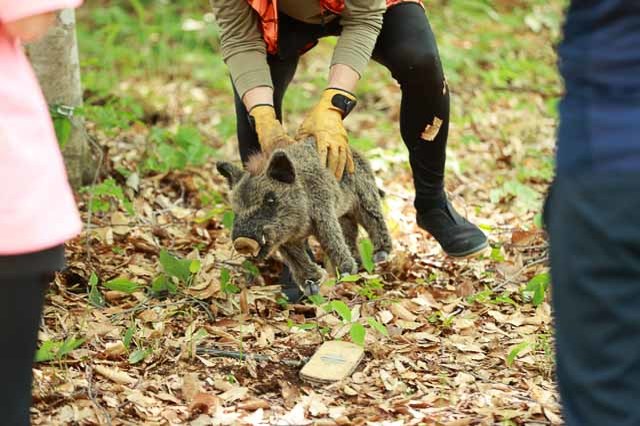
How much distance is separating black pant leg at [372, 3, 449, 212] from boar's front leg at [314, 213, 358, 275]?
0.74m

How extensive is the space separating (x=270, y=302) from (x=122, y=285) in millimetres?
771

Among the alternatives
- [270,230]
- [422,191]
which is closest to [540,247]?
[422,191]

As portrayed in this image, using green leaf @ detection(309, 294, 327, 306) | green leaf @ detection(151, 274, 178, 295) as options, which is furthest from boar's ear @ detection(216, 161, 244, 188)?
green leaf @ detection(309, 294, 327, 306)

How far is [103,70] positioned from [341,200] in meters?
4.82

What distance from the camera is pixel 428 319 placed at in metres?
4.29

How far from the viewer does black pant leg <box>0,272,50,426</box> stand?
7.18ft

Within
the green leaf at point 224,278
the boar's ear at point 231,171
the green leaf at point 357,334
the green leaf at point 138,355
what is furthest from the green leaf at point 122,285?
the green leaf at point 357,334

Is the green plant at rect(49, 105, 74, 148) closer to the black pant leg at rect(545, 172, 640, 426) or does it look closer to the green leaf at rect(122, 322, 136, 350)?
the green leaf at rect(122, 322, 136, 350)

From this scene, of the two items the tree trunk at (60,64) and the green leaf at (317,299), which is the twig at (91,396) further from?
the tree trunk at (60,64)

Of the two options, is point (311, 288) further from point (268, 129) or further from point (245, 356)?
point (268, 129)

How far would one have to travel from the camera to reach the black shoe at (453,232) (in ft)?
15.7

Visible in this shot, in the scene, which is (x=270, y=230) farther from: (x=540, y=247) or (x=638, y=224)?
(x=638, y=224)

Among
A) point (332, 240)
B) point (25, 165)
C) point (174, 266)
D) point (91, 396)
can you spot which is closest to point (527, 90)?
point (332, 240)

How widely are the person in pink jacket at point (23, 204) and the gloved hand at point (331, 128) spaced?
211cm
